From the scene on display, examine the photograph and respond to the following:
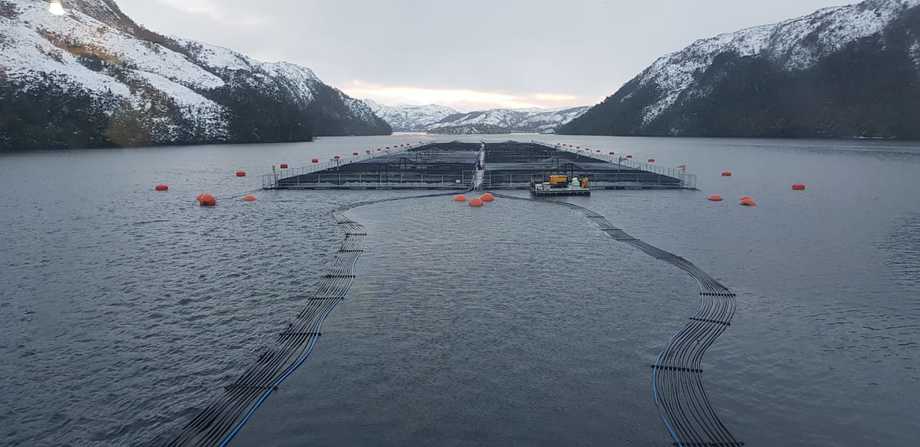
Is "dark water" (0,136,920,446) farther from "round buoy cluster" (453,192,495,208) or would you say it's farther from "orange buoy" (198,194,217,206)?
"orange buoy" (198,194,217,206)

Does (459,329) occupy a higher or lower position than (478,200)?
lower

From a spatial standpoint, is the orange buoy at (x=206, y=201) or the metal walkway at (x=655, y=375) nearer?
the metal walkway at (x=655, y=375)

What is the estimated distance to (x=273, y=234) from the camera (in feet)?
160

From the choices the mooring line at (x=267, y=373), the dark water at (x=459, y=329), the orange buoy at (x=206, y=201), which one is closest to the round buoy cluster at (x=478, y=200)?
the dark water at (x=459, y=329)

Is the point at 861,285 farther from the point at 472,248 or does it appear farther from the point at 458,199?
the point at 458,199

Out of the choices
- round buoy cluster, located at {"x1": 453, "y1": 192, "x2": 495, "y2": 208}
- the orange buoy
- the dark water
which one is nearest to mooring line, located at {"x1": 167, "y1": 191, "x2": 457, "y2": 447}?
the dark water

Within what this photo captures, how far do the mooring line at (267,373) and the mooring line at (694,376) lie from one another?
14825 mm

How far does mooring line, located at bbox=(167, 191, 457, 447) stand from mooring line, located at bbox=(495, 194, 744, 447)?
1482cm

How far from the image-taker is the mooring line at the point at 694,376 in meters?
16.7

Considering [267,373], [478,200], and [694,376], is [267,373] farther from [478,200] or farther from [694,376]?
[478,200]

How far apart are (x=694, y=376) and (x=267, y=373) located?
17688mm

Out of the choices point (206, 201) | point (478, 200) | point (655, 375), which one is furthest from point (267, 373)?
point (206, 201)

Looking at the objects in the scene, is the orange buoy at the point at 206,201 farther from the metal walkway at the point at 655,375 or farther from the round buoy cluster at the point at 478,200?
the metal walkway at the point at 655,375

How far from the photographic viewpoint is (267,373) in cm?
2075
